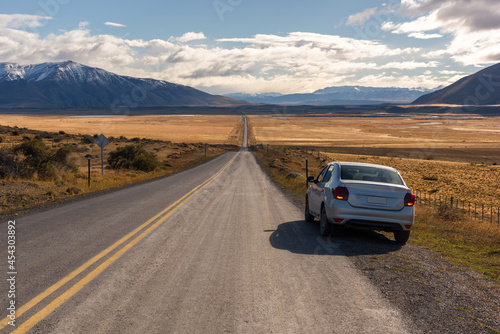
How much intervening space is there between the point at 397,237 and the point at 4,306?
7.37m

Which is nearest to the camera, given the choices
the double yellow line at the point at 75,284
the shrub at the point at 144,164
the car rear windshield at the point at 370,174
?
the double yellow line at the point at 75,284

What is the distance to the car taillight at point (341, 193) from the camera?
28.4 feet

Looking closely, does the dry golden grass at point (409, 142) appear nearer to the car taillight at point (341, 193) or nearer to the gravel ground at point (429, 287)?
the car taillight at point (341, 193)

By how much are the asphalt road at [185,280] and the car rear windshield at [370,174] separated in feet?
5.19

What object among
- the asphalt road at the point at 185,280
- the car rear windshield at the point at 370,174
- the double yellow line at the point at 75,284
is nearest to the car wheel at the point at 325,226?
the asphalt road at the point at 185,280

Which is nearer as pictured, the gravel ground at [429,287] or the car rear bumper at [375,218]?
the gravel ground at [429,287]

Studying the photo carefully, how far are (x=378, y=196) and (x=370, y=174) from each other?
1.01 m

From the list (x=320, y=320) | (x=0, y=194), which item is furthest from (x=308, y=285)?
(x=0, y=194)

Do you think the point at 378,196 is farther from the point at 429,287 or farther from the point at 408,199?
the point at 429,287

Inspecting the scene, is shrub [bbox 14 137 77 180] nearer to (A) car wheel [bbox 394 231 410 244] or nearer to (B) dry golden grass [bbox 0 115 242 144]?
(A) car wheel [bbox 394 231 410 244]

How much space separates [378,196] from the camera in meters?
8.52

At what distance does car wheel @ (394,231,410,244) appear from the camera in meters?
8.73

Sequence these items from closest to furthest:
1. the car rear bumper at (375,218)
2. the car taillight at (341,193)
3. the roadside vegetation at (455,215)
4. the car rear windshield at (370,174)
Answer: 1. the roadside vegetation at (455,215)
2. the car rear bumper at (375,218)
3. the car taillight at (341,193)
4. the car rear windshield at (370,174)

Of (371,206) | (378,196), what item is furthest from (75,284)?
(378,196)
